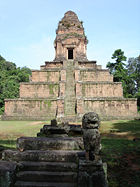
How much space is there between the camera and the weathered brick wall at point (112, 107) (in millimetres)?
18781

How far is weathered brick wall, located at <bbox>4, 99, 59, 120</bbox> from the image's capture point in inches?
751

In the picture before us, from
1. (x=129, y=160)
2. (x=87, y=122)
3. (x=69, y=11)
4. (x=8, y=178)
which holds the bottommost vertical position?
(x=129, y=160)

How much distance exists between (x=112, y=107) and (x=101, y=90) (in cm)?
258

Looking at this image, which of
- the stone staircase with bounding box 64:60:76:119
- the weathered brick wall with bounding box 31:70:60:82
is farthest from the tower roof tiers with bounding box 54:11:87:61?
the weathered brick wall with bounding box 31:70:60:82

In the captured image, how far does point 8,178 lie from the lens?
309cm

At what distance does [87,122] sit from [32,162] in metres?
1.54

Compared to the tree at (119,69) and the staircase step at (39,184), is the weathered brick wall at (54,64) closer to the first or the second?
the tree at (119,69)

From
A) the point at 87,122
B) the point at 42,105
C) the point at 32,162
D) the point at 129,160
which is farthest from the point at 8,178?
the point at 42,105

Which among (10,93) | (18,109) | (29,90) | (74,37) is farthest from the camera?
(10,93)

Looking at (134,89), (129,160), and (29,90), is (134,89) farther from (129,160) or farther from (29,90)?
(129,160)

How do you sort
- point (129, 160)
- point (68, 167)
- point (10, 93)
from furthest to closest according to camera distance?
point (10, 93) < point (129, 160) < point (68, 167)

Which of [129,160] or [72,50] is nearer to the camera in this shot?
[129,160]

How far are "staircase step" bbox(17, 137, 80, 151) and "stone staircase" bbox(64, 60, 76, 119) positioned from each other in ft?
43.9

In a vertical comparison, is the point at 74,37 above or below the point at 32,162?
above
